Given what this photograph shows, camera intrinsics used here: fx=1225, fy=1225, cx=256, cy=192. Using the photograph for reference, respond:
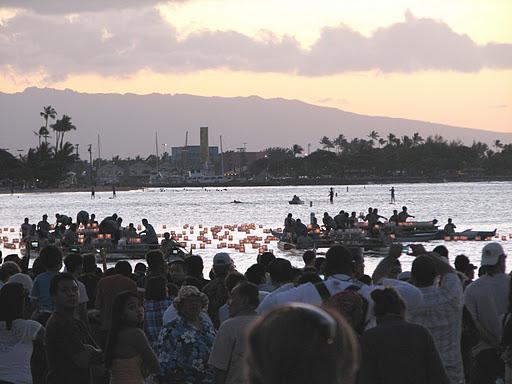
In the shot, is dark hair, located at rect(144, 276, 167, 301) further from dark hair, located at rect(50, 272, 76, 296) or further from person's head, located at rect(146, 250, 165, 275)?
person's head, located at rect(146, 250, 165, 275)

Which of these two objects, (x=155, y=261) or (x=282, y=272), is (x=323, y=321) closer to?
(x=282, y=272)

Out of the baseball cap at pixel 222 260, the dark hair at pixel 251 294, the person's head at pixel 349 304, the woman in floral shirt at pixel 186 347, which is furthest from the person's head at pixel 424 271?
the baseball cap at pixel 222 260

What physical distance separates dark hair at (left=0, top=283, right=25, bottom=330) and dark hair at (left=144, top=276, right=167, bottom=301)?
1.84 metres

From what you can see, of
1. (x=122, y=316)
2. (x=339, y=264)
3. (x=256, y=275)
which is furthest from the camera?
(x=256, y=275)

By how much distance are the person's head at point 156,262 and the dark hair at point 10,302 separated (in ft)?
13.5

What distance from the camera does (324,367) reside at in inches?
149

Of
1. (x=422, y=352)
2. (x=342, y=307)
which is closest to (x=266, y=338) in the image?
(x=422, y=352)

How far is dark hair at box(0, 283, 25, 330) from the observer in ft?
30.1

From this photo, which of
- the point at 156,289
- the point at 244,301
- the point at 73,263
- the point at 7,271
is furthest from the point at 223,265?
the point at 244,301

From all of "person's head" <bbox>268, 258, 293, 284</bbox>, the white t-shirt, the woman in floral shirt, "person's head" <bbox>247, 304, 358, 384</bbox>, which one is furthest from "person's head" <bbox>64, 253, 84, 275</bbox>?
"person's head" <bbox>247, 304, 358, 384</bbox>

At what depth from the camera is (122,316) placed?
344 inches

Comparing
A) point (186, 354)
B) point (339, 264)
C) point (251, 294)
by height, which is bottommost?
point (186, 354)

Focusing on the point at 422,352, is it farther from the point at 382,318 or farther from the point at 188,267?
the point at 188,267

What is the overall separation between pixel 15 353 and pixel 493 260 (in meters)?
3.87
